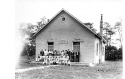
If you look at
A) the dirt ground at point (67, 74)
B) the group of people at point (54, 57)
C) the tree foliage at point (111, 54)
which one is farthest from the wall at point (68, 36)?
the dirt ground at point (67, 74)

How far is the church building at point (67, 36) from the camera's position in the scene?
47.2ft

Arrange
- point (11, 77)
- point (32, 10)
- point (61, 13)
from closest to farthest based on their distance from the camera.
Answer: point (11, 77), point (32, 10), point (61, 13)

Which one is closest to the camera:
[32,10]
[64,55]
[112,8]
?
[112,8]

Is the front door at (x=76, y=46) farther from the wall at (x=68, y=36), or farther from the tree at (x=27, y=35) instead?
the tree at (x=27, y=35)

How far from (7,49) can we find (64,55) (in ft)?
24.9

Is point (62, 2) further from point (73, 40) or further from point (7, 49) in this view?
point (73, 40)

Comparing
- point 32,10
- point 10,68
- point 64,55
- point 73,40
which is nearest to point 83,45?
point 73,40

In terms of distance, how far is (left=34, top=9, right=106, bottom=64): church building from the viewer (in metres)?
14.4

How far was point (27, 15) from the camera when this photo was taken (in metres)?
7.19

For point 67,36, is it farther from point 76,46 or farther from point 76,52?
point 76,52

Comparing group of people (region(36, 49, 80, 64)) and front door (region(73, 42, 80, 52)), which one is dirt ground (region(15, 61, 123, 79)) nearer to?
group of people (region(36, 49, 80, 64))

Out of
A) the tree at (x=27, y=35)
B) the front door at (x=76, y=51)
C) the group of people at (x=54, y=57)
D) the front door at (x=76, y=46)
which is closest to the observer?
the tree at (x=27, y=35)

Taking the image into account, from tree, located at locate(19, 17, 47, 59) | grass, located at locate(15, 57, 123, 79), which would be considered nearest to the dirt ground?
grass, located at locate(15, 57, 123, 79)

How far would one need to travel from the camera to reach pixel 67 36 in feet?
47.2
